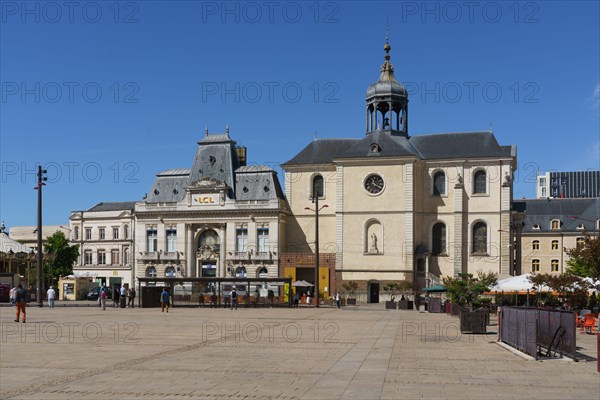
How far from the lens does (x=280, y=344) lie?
2188 cm

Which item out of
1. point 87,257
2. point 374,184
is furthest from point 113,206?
point 374,184

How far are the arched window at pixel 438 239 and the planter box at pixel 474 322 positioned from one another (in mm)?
48606

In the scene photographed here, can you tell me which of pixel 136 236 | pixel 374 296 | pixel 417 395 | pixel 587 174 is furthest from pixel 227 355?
pixel 587 174

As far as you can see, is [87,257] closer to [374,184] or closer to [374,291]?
[374,291]

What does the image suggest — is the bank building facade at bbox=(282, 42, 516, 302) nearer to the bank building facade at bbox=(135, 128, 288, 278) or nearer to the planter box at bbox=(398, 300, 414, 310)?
the bank building facade at bbox=(135, 128, 288, 278)

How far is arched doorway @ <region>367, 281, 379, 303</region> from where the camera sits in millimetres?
73838

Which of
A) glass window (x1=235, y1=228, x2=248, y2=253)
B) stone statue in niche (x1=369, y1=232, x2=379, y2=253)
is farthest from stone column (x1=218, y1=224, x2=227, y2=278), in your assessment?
stone statue in niche (x1=369, y1=232, x2=379, y2=253)

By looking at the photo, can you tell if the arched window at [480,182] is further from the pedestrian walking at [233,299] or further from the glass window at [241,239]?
the pedestrian walking at [233,299]

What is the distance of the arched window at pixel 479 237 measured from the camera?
74.7m

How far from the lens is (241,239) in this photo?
262 ft

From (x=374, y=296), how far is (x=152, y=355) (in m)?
56.5

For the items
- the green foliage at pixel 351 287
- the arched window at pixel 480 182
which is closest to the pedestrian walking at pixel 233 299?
the green foliage at pixel 351 287

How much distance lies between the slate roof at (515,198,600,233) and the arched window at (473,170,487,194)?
2642 centimetres

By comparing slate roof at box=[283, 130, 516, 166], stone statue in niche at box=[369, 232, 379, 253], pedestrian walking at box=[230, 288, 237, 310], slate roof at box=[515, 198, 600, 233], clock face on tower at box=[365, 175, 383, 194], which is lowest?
pedestrian walking at box=[230, 288, 237, 310]
